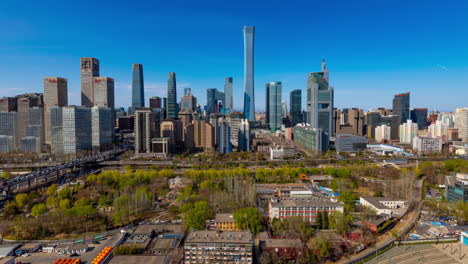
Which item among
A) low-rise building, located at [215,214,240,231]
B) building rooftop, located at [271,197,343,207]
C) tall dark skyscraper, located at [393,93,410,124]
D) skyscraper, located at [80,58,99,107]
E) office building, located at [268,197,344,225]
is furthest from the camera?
tall dark skyscraper, located at [393,93,410,124]

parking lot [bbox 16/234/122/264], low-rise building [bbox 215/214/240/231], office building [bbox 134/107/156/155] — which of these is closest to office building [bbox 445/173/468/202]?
low-rise building [bbox 215/214/240/231]

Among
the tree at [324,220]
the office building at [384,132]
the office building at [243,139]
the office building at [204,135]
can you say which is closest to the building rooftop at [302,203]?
the tree at [324,220]

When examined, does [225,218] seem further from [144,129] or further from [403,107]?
[403,107]

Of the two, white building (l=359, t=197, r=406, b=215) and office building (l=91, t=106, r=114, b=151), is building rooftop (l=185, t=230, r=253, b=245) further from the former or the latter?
office building (l=91, t=106, r=114, b=151)

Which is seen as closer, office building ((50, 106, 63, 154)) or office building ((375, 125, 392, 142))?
office building ((50, 106, 63, 154))

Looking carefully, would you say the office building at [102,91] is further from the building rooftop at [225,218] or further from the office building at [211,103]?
the building rooftop at [225,218]

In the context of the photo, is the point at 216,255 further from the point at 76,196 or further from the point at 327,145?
the point at 327,145

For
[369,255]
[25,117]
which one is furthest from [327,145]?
[25,117]

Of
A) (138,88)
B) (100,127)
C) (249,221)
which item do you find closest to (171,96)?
(138,88)
